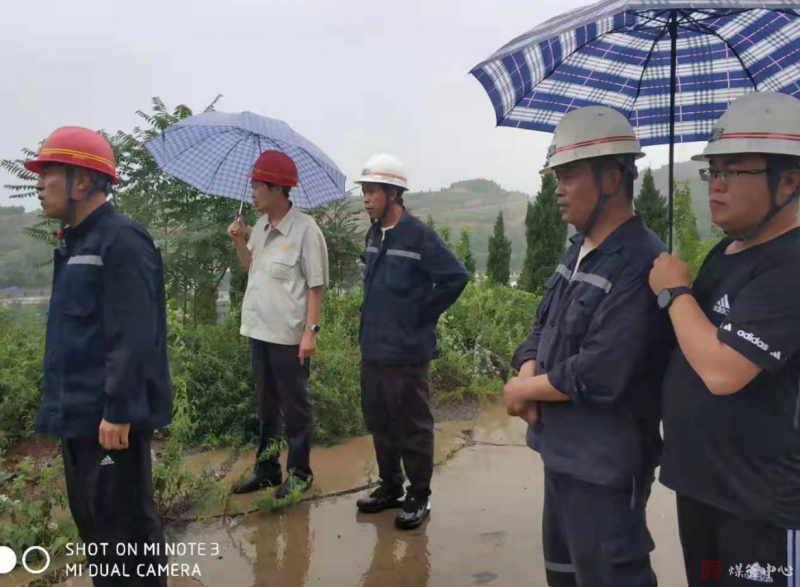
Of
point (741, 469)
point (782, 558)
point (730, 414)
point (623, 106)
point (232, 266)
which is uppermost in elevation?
point (623, 106)

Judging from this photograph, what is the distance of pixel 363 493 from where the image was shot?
411 cm

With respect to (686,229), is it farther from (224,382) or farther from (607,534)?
(607,534)

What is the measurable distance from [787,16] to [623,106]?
81 centimetres

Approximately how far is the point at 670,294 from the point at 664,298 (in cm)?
2

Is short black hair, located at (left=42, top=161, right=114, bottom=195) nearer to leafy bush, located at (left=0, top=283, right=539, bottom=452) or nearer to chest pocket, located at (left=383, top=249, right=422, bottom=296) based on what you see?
chest pocket, located at (left=383, top=249, right=422, bottom=296)

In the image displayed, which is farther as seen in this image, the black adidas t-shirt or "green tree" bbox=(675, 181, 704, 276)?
"green tree" bbox=(675, 181, 704, 276)

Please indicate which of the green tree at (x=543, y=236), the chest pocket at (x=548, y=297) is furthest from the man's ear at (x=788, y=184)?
the green tree at (x=543, y=236)

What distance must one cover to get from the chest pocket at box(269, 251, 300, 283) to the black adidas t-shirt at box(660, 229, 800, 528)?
2.58 metres

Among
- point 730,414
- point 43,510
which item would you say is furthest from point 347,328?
point 730,414

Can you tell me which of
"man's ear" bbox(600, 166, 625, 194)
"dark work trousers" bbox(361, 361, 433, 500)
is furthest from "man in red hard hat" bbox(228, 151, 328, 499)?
"man's ear" bbox(600, 166, 625, 194)

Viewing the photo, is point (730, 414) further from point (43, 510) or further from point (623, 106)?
point (43, 510)

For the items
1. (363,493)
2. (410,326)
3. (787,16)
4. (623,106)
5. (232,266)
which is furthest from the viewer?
(232,266)

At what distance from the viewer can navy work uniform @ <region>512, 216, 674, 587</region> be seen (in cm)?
191

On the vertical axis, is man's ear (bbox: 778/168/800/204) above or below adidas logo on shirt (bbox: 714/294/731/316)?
above
